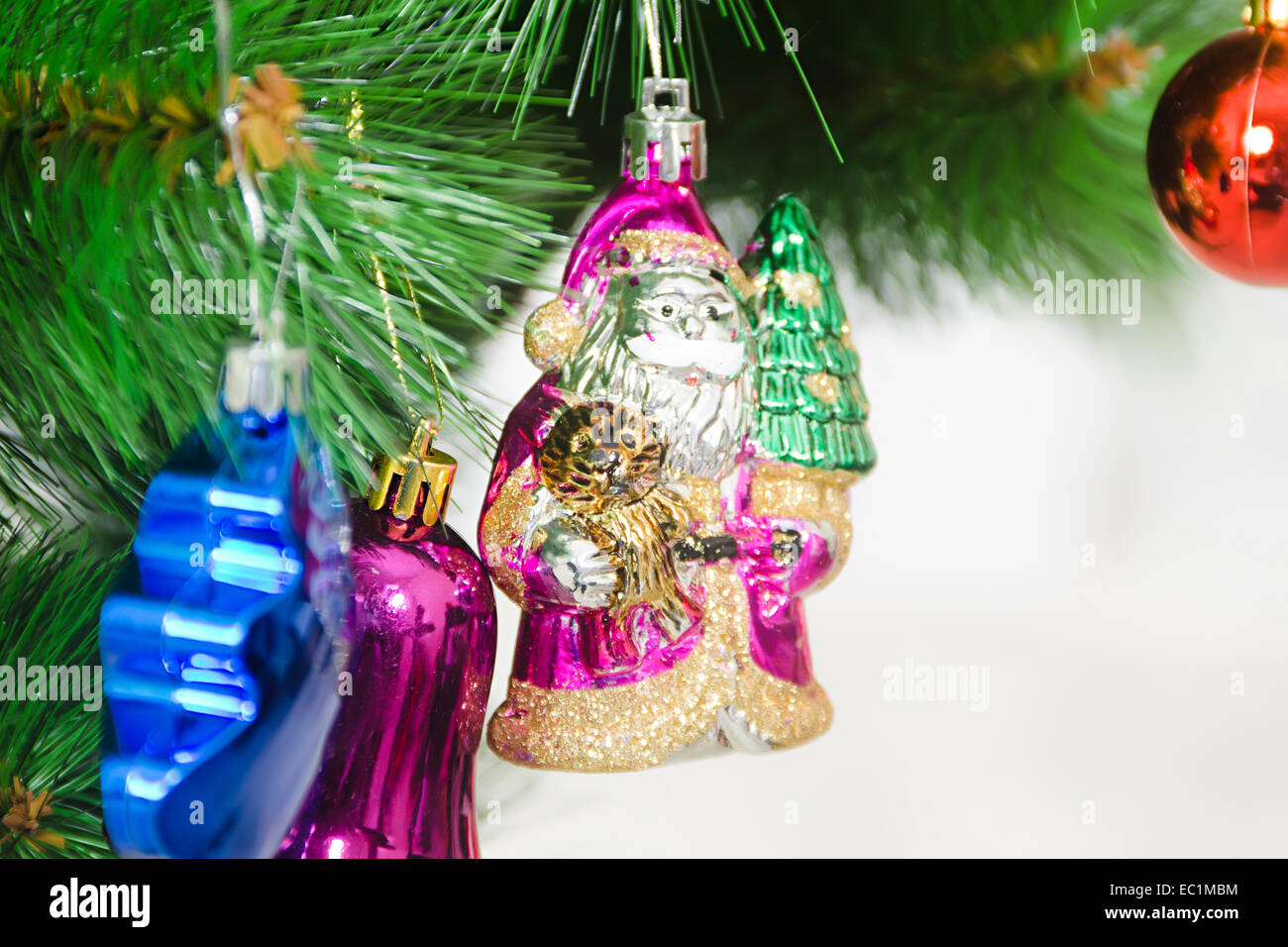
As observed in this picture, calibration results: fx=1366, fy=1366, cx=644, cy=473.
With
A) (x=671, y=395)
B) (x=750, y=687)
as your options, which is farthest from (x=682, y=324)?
(x=750, y=687)

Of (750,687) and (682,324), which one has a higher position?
(682,324)

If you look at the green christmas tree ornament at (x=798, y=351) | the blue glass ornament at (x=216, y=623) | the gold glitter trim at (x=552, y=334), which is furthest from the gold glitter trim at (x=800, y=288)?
the blue glass ornament at (x=216, y=623)

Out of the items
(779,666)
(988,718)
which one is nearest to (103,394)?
(779,666)

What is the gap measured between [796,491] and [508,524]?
5.7 inches

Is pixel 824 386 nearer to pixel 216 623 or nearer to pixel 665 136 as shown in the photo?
pixel 665 136

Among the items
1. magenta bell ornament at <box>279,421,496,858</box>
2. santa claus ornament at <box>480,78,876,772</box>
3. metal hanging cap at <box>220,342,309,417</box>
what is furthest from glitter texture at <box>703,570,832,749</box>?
metal hanging cap at <box>220,342,309,417</box>

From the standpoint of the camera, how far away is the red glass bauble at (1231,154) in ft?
1.58

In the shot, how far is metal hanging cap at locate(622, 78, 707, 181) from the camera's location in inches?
21.2

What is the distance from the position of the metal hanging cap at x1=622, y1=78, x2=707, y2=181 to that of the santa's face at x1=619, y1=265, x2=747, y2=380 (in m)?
0.05

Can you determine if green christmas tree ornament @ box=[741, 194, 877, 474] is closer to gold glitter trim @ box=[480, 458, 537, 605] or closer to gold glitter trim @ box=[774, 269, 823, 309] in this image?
gold glitter trim @ box=[774, 269, 823, 309]

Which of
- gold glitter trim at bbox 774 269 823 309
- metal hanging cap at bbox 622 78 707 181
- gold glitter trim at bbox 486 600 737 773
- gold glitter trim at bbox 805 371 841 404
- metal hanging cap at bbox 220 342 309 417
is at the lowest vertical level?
gold glitter trim at bbox 486 600 737 773

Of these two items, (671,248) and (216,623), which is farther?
(671,248)

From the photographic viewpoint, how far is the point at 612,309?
1.76ft

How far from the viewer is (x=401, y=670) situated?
48 centimetres
